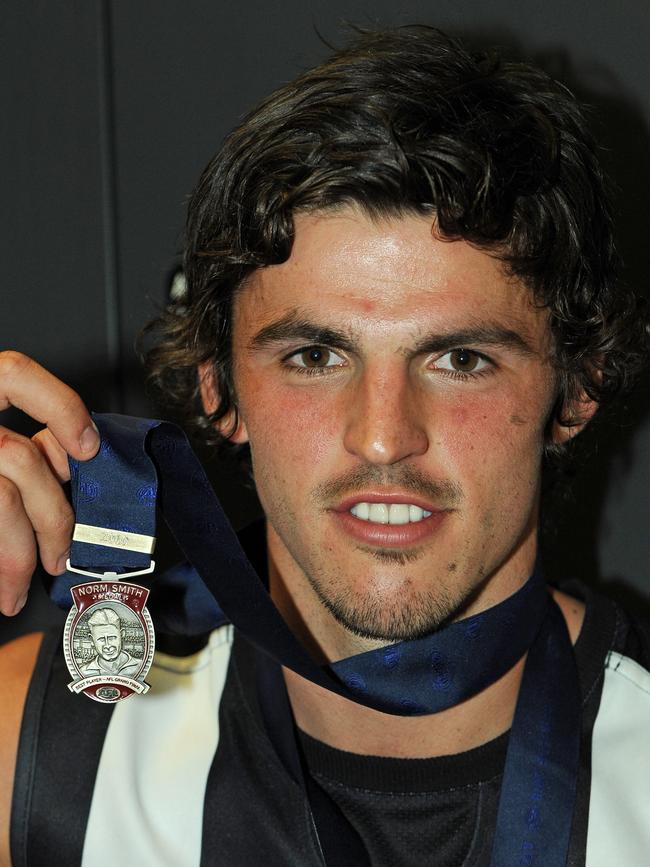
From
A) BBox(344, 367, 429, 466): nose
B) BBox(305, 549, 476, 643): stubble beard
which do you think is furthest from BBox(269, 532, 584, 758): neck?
BBox(344, 367, 429, 466): nose

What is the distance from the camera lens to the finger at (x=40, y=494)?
4.32ft

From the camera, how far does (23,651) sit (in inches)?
65.3

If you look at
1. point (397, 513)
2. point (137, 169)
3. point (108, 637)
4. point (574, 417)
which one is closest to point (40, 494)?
point (108, 637)

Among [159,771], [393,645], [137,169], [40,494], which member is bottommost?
[159,771]

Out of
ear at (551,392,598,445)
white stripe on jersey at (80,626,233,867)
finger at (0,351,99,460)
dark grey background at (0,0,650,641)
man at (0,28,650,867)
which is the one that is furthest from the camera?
dark grey background at (0,0,650,641)

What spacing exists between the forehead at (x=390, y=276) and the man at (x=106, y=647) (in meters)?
0.41

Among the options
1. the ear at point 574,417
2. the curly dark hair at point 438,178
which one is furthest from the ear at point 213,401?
the ear at point 574,417

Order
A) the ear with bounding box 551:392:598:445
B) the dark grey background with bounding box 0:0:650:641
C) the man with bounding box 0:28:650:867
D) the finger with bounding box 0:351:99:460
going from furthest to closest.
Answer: the dark grey background with bounding box 0:0:650:641 → the ear with bounding box 551:392:598:445 → the man with bounding box 0:28:650:867 → the finger with bounding box 0:351:99:460

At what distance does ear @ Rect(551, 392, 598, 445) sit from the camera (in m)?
1.62

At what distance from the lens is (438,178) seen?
139 centimetres

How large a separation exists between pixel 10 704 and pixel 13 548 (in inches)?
14.2

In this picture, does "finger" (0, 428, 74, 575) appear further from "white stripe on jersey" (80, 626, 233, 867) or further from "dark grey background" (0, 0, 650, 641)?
"dark grey background" (0, 0, 650, 641)

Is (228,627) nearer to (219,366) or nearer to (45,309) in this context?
(219,366)

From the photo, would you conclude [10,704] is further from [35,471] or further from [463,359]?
[463,359]
